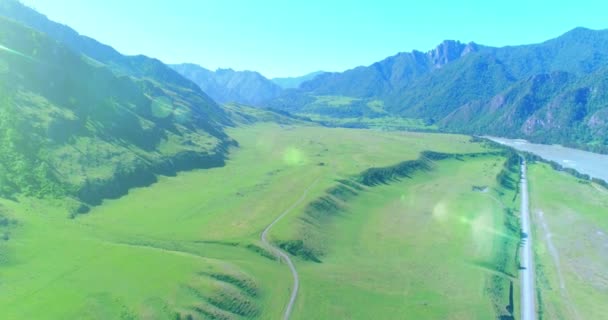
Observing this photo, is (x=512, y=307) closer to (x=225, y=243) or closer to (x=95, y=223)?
(x=225, y=243)

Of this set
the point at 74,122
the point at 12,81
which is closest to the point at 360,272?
the point at 74,122

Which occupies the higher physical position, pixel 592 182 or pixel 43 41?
pixel 43 41

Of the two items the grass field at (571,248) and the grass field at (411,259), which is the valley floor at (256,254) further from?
the grass field at (571,248)

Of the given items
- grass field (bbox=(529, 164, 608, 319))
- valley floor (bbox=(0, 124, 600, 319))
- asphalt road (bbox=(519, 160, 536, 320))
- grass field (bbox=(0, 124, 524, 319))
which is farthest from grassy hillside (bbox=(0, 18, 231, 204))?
grass field (bbox=(529, 164, 608, 319))

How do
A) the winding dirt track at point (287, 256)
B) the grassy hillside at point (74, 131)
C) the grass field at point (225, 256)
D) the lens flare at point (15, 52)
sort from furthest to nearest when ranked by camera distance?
the lens flare at point (15, 52) → the grassy hillside at point (74, 131) → the winding dirt track at point (287, 256) → the grass field at point (225, 256)

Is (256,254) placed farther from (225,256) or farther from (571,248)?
(571,248)

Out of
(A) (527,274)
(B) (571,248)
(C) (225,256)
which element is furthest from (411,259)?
(B) (571,248)

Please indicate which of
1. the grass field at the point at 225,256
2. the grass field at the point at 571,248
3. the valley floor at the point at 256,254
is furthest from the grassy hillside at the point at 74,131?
the grass field at the point at 571,248
